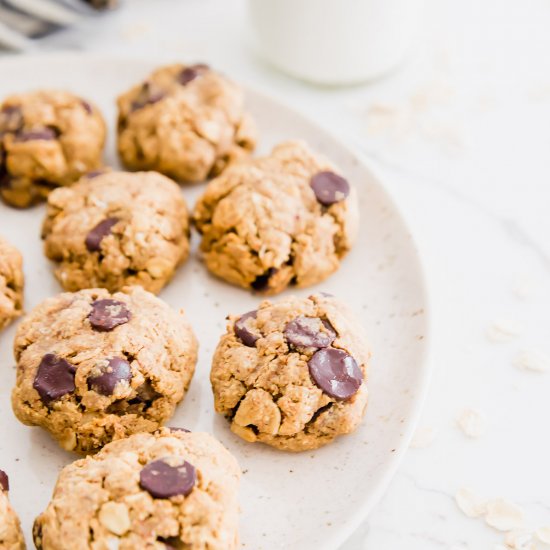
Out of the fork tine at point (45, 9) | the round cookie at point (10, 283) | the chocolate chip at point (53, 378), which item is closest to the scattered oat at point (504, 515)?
the chocolate chip at point (53, 378)

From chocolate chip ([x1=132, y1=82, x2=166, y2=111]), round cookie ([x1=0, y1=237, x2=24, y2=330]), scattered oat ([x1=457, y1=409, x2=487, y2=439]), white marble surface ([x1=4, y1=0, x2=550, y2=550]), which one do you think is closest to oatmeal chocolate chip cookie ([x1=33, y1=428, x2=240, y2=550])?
white marble surface ([x1=4, y1=0, x2=550, y2=550])

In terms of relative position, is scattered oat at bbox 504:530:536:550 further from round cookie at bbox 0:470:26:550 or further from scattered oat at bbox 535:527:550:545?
round cookie at bbox 0:470:26:550

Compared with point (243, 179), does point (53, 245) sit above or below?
below

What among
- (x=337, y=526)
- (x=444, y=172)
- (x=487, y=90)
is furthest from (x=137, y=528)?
(x=487, y=90)

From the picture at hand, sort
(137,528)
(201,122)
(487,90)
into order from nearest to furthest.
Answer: (137,528)
(201,122)
(487,90)

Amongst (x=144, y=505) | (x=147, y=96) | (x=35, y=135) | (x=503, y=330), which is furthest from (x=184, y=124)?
(x=144, y=505)

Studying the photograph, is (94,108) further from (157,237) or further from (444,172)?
(444,172)

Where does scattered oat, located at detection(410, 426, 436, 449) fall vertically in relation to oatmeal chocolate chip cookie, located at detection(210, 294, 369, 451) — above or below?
below

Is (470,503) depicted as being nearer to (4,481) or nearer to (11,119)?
(4,481)
